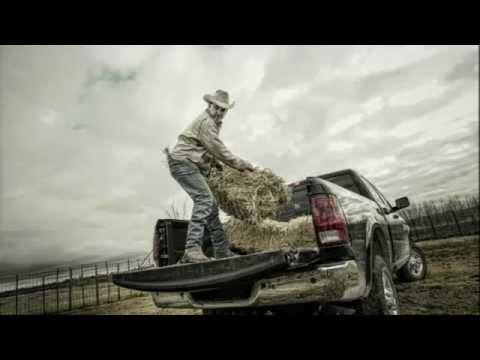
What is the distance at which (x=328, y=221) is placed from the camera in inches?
94.3

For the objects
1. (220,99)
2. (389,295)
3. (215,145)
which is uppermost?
(220,99)

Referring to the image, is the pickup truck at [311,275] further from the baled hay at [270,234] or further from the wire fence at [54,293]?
the wire fence at [54,293]

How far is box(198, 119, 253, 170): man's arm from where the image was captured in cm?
311

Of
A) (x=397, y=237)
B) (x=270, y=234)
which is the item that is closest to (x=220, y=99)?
(x=270, y=234)

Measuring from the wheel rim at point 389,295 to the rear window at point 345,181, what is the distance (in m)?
1.43

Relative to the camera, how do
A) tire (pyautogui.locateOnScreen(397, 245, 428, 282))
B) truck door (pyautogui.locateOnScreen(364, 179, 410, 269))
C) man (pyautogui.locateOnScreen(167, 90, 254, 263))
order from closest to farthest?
man (pyautogui.locateOnScreen(167, 90, 254, 263)) → truck door (pyautogui.locateOnScreen(364, 179, 410, 269)) → tire (pyautogui.locateOnScreen(397, 245, 428, 282))

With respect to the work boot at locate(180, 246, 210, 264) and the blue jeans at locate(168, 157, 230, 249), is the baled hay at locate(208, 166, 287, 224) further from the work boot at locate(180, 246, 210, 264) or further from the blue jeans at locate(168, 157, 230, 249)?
the work boot at locate(180, 246, 210, 264)

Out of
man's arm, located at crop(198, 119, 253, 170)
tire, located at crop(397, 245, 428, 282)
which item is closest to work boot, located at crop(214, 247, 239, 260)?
man's arm, located at crop(198, 119, 253, 170)

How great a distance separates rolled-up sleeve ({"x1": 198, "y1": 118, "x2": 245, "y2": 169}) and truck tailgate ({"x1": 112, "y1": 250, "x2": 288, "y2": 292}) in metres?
1.09

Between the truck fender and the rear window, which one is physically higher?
the rear window

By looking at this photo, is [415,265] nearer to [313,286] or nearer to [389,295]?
[389,295]

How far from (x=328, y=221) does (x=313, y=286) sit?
1.63 ft

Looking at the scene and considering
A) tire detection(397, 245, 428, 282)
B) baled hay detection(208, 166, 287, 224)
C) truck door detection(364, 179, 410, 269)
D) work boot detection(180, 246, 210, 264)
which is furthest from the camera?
tire detection(397, 245, 428, 282)

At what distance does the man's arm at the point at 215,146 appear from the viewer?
3109 mm
